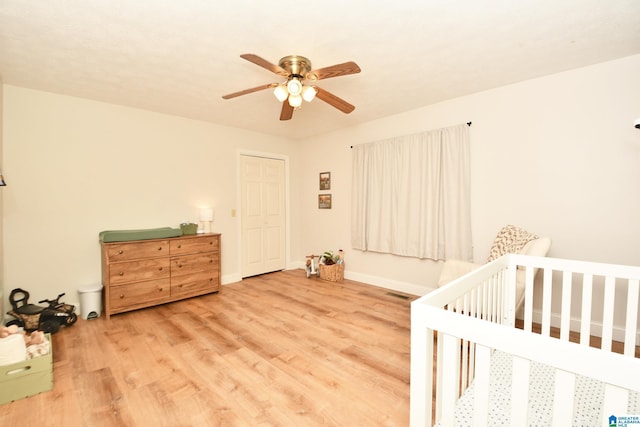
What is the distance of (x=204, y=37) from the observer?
2023 mm

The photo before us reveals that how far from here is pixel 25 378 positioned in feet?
5.93

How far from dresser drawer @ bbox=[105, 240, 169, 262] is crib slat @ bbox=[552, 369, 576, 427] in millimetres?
3594

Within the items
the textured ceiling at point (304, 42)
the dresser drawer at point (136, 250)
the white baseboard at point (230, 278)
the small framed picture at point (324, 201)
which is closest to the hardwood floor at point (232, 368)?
the dresser drawer at point (136, 250)

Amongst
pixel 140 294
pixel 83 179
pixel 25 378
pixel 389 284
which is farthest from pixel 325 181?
pixel 25 378

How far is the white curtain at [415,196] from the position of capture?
130 inches

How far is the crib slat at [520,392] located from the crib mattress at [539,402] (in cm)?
Result: 27

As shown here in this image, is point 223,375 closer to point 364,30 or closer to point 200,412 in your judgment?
point 200,412

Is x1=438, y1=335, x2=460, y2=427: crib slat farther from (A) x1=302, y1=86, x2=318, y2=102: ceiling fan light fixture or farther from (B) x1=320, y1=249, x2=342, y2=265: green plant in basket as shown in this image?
(B) x1=320, y1=249, x2=342, y2=265: green plant in basket

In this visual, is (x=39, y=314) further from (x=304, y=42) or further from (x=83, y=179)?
(x=304, y=42)

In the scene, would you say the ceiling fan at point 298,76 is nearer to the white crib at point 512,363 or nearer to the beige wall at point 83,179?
the white crib at point 512,363

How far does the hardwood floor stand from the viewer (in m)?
1.65

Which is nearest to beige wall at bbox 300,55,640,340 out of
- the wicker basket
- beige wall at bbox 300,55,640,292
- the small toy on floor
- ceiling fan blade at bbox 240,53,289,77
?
beige wall at bbox 300,55,640,292

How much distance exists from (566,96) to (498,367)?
258 cm

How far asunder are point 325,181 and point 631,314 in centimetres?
380
